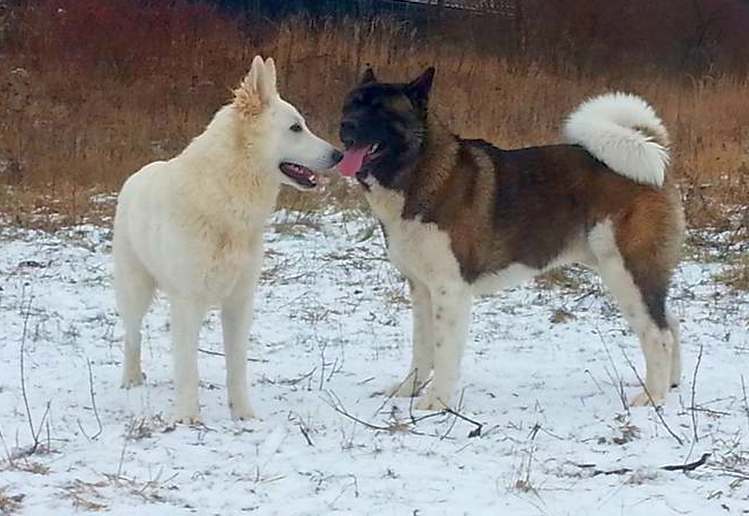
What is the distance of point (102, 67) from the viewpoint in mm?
13570

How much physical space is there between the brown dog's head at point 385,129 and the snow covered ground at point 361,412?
1.08 meters

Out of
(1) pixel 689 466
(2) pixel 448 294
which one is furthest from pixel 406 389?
(1) pixel 689 466

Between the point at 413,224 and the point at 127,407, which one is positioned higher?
the point at 413,224

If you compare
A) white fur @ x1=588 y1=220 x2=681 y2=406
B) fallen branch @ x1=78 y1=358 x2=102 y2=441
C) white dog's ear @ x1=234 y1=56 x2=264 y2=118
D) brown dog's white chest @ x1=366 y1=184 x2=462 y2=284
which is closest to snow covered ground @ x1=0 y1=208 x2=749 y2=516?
fallen branch @ x1=78 y1=358 x2=102 y2=441

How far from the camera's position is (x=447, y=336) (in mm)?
4977

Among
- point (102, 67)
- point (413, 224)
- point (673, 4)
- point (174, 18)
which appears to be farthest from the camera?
point (673, 4)

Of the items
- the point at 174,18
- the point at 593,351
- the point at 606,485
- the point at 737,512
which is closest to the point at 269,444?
the point at 606,485

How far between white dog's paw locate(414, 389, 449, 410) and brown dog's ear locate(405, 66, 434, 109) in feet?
4.54

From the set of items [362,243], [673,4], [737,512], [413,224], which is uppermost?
[673,4]

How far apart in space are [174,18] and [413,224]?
10.6 m

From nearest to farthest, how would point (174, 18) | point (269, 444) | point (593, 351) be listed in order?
point (269, 444), point (593, 351), point (174, 18)

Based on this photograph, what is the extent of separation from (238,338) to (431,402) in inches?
37.5

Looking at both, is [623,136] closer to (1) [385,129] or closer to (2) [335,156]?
(1) [385,129]

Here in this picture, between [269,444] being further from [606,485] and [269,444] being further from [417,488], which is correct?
[606,485]
